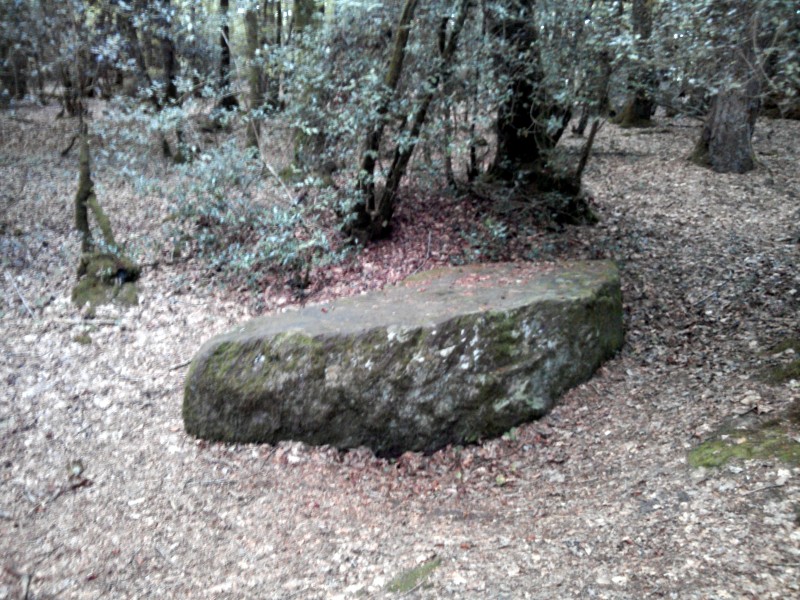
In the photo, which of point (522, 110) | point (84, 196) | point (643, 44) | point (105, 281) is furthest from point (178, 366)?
point (643, 44)

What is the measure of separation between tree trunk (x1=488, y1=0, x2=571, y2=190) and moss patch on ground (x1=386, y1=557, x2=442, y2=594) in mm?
6334

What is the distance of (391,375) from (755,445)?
2.86 m

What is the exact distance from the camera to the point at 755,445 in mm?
4477

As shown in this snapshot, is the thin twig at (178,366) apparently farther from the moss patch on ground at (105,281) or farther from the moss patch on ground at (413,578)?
the moss patch on ground at (413,578)

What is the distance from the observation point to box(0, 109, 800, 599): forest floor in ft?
12.7

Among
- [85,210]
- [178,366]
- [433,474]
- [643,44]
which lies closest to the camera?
[433,474]

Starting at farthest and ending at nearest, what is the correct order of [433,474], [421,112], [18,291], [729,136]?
[729,136] < [18,291] < [421,112] < [433,474]

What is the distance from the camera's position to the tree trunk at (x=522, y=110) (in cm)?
840

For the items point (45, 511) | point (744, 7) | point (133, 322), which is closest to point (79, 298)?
point (133, 322)

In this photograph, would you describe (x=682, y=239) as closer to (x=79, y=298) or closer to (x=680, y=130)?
(x=680, y=130)

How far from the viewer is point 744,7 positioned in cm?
531

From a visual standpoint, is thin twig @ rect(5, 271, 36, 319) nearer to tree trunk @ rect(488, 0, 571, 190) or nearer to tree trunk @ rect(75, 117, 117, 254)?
tree trunk @ rect(75, 117, 117, 254)

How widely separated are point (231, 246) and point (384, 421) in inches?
193

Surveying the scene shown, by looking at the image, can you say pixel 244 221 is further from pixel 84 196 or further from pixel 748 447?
pixel 748 447
